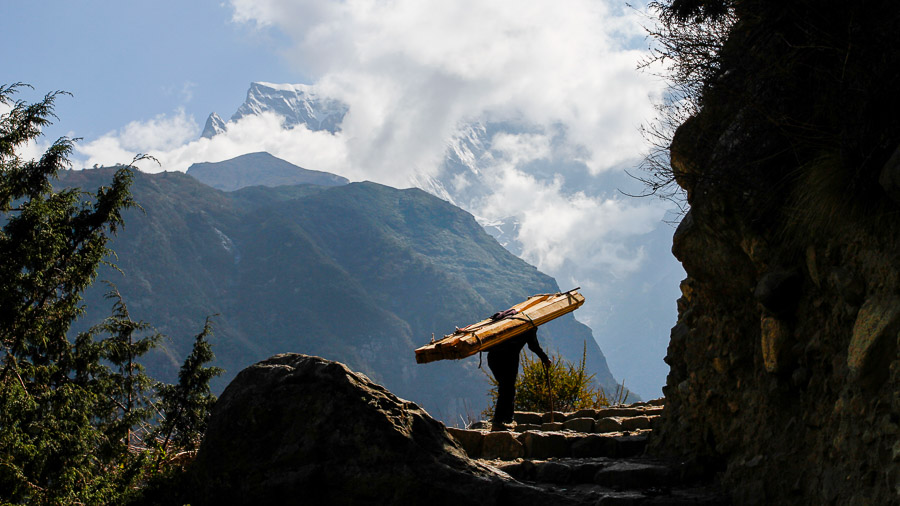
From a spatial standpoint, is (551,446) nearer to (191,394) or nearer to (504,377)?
(504,377)

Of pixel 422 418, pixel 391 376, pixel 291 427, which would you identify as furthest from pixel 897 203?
pixel 391 376

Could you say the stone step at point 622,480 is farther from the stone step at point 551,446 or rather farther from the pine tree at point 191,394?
the pine tree at point 191,394

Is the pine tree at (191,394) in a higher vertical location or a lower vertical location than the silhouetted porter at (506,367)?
higher

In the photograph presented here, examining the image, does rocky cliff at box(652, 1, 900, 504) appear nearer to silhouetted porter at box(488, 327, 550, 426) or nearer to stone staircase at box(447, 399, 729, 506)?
stone staircase at box(447, 399, 729, 506)

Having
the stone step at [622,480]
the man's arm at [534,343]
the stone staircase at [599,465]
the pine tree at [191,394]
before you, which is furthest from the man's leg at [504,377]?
the pine tree at [191,394]

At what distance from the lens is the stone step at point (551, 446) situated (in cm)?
774

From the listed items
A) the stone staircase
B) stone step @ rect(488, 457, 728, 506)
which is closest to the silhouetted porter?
the stone staircase

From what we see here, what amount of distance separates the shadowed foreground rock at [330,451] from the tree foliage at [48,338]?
1.20 m

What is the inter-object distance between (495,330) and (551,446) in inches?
78.3

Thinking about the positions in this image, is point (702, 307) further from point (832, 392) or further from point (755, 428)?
point (832, 392)

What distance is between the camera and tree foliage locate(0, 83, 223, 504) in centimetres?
749

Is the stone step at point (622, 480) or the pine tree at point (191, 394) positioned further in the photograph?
the pine tree at point (191, 394)

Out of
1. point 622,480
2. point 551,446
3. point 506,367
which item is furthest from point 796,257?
point 506,367

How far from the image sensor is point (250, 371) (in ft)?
20.5
